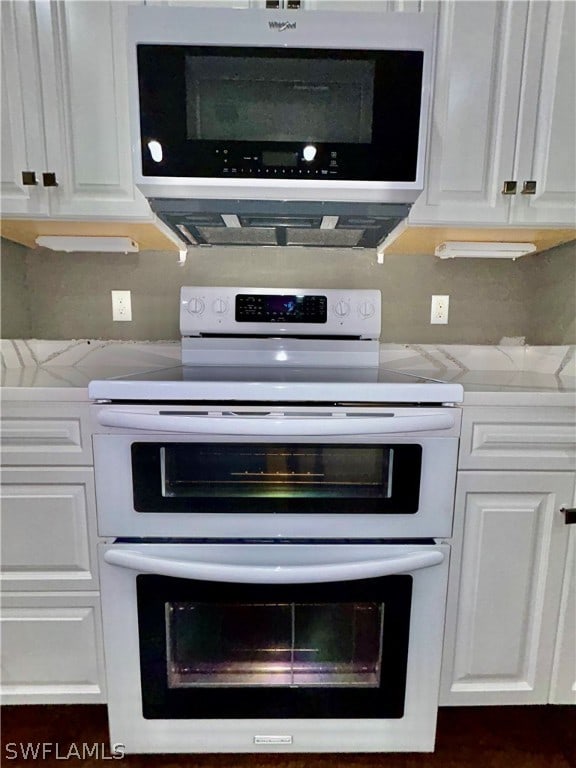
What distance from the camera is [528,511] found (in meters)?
1.07

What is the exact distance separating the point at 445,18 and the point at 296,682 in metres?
1.78

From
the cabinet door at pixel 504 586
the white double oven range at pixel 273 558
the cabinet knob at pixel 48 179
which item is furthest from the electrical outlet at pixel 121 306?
the cabinet door at pixel 504 586

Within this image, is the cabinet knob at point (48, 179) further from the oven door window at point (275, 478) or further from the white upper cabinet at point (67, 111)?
the oven door window at point (275, 478)

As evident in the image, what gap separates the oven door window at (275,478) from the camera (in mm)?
1000

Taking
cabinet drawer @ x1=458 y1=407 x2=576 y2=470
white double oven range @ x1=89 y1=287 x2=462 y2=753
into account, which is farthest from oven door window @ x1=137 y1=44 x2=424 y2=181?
cabinet drawer @ x1=458 y1=407 x2=576 y2=470

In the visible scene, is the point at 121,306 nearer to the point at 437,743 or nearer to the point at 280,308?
the point at 280,308

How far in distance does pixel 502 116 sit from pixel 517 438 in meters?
0.88

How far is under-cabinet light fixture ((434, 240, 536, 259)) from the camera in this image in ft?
4.47

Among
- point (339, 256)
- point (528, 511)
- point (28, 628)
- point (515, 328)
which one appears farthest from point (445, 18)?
point (28, 628)

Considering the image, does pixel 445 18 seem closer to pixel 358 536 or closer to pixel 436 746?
pixel 358 536

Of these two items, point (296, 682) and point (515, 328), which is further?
point (515, 328)

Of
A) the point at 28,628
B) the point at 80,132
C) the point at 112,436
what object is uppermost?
the point at 80,132

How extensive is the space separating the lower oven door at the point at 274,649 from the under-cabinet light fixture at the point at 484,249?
93 cm

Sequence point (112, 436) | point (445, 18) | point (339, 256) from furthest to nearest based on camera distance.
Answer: point (339, 256) → point (445, 18) → point (112, 436)
